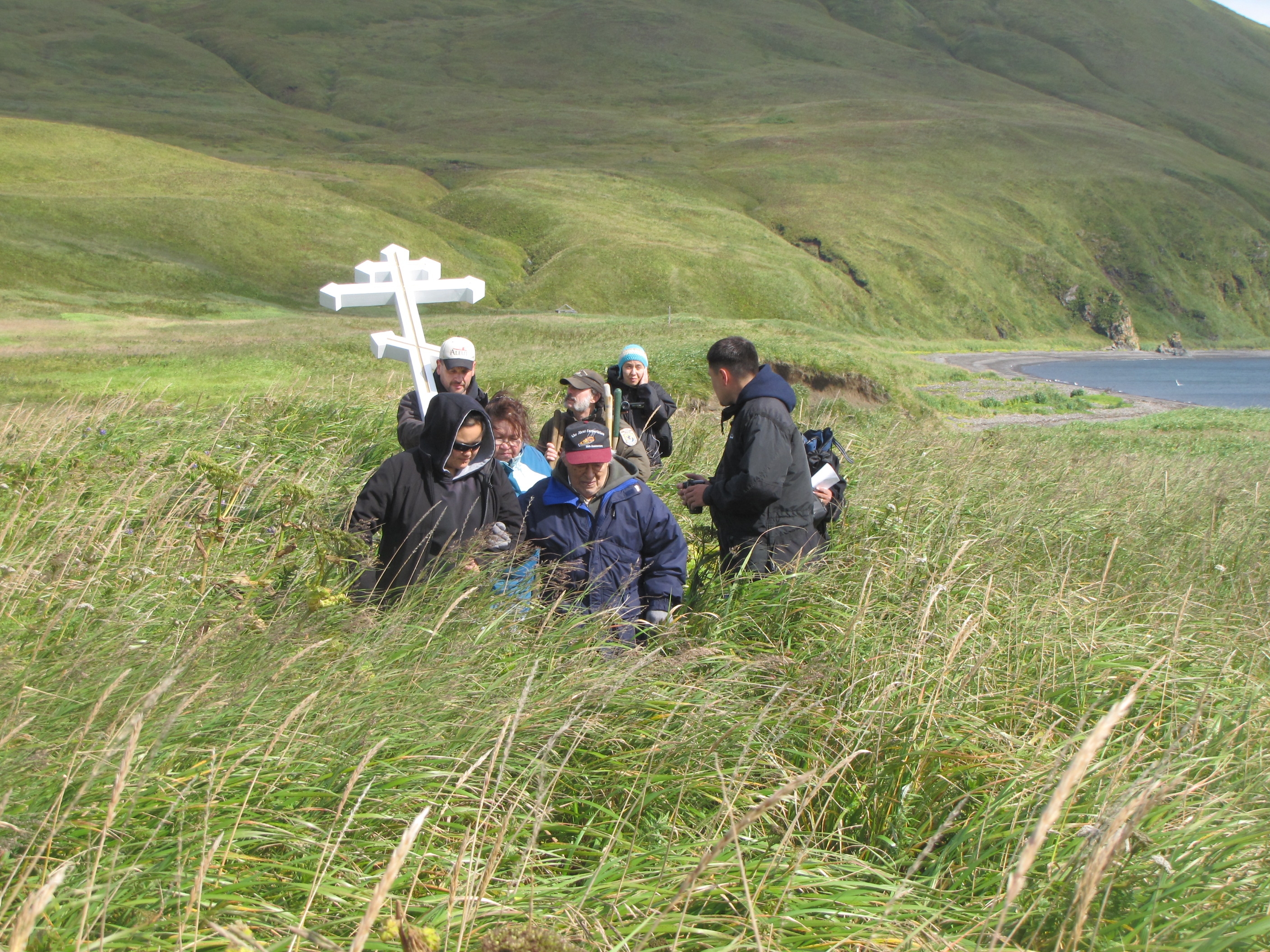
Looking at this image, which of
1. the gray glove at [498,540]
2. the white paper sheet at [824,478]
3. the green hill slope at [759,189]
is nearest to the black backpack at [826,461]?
the white paper sheet at [824,478]

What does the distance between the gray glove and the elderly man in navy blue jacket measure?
18 centimetres

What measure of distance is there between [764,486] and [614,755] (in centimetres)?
213

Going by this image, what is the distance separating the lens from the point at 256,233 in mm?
69000

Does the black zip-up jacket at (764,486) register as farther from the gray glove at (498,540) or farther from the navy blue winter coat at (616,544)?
the gray glove at (498,540)

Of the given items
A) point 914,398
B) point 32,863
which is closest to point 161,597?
point 32,863

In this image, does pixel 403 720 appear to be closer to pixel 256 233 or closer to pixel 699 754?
pixel 699 754

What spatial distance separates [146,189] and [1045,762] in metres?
83.8

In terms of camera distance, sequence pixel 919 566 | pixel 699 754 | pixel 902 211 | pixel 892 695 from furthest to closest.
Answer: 1. pixel 902 211
2. pixel 919 566
3. pixel 892 695
4. pixel 699 754

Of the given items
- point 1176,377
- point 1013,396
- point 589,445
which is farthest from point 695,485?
point 1176,377

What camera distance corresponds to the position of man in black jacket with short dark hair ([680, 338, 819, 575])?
15.7ft

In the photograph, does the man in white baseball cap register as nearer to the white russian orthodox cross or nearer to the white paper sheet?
the white russian orthodox cross

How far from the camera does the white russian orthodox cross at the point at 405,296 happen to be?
7012mm

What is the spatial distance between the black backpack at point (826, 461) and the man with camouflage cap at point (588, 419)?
4.74 feet

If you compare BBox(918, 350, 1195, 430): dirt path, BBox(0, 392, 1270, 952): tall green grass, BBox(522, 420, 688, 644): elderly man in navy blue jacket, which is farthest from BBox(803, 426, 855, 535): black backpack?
BBox(918, 350, 1195, 430): dirt path
